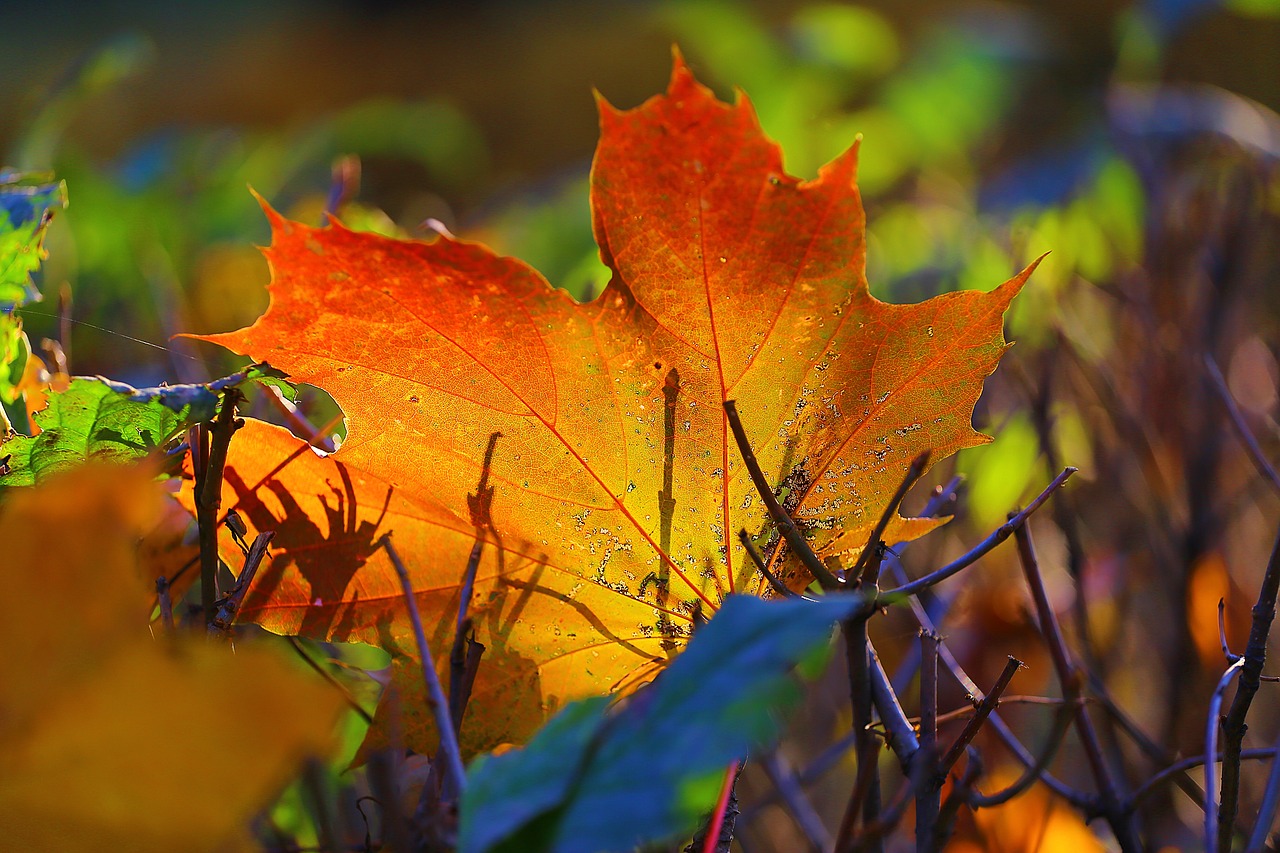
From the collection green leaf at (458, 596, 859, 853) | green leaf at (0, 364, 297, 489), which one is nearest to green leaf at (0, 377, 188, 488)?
green leaf at (0, 364, 297, 489)

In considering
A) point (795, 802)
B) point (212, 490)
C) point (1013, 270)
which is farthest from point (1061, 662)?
point (1013, 270)

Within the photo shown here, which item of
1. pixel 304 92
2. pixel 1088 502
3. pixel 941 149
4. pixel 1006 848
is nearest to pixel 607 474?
pixel 1006 848

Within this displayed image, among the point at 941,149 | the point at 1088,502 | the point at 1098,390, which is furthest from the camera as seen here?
the point at 941,149

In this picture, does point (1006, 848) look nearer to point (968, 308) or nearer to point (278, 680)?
point (968, 308)

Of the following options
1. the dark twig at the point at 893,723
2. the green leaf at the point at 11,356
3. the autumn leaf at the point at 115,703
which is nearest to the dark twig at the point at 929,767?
the dark twig at the point at 893,723

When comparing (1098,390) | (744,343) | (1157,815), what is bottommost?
(1157,815)

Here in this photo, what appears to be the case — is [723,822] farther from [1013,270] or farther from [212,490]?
[1013,270]

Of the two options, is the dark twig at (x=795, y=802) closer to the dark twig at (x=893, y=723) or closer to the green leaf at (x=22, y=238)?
the dark twig at (x=893, y=723)
